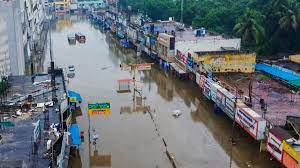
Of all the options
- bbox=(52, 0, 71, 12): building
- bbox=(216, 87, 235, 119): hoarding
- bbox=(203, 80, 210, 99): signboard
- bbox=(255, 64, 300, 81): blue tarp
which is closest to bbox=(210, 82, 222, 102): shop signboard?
bbox=(216, 87, 235, 119): hoarding

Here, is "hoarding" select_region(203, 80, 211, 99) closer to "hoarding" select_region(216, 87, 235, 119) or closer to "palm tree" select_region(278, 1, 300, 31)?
"hoarding" select_region(216, 87, 235, 119)

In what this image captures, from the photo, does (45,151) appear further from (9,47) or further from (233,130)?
(9,47)

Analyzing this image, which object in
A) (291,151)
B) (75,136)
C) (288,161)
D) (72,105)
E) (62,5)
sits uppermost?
(62,5)

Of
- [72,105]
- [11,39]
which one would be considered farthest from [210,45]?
[11,39]

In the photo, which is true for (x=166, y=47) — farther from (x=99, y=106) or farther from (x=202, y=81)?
(x=99, y=106)

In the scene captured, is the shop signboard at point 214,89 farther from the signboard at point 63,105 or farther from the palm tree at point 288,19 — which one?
the palm tree at point 288,19

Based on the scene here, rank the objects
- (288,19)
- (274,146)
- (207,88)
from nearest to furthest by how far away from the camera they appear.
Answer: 1. (274,146)
2. (207,88)
3. (288,19)

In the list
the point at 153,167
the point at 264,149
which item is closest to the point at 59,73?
the point at 153,167

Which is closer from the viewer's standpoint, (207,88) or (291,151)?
(291,151)
